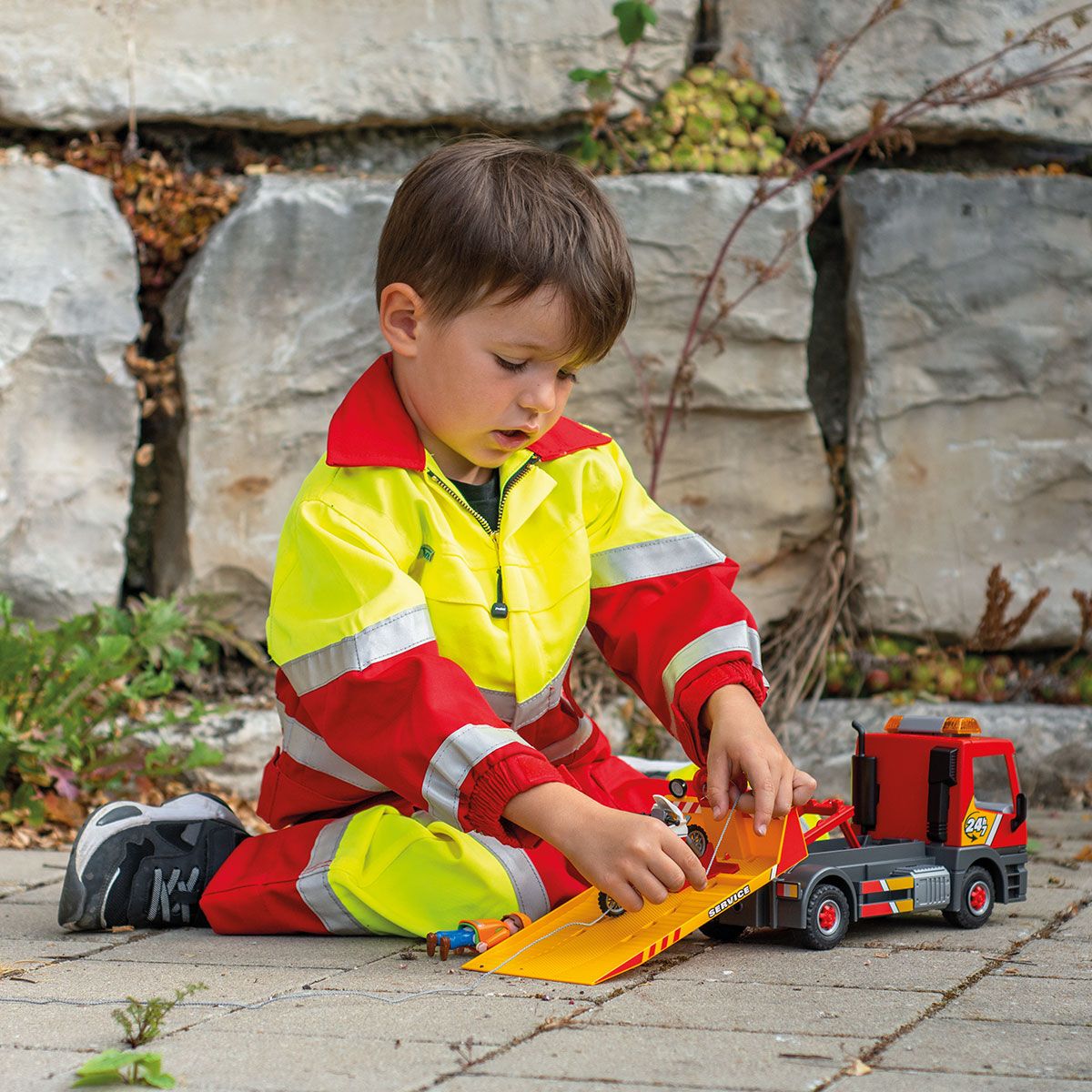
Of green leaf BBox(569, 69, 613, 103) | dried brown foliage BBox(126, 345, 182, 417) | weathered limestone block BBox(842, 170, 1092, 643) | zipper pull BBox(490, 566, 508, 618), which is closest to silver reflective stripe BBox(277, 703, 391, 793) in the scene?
zipper pull BBox(490, 566, 508, 618)

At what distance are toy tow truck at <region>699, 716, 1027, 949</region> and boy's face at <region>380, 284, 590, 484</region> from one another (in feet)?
1.96

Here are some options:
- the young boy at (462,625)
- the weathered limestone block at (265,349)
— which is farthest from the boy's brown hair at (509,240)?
the weathered limestone block at (265,349)

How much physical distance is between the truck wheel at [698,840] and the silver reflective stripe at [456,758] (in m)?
0.36

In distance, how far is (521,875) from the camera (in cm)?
224

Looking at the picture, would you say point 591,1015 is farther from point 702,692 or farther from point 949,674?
point 949,674

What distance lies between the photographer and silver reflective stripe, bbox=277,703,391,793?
233 cm

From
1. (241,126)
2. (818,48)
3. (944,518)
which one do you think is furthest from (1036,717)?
(241,126)

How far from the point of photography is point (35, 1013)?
5.69ft

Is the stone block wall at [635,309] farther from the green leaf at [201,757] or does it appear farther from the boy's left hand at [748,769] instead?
the boy's left hand at [748,769]

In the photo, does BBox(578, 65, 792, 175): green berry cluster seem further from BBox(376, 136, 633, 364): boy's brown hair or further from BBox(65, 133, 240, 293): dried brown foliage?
BBox(376, 136, 633, 364): boy's brown hair

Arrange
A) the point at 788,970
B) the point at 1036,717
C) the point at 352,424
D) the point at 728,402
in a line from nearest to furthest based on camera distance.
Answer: the point at 788,970 → the point at 352,424 → the point at 1036,717 → the point at 728,402

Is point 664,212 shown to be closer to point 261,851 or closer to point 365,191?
point 365,191

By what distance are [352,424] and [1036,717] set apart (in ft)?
7.47

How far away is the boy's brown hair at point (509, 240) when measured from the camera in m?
2.16
